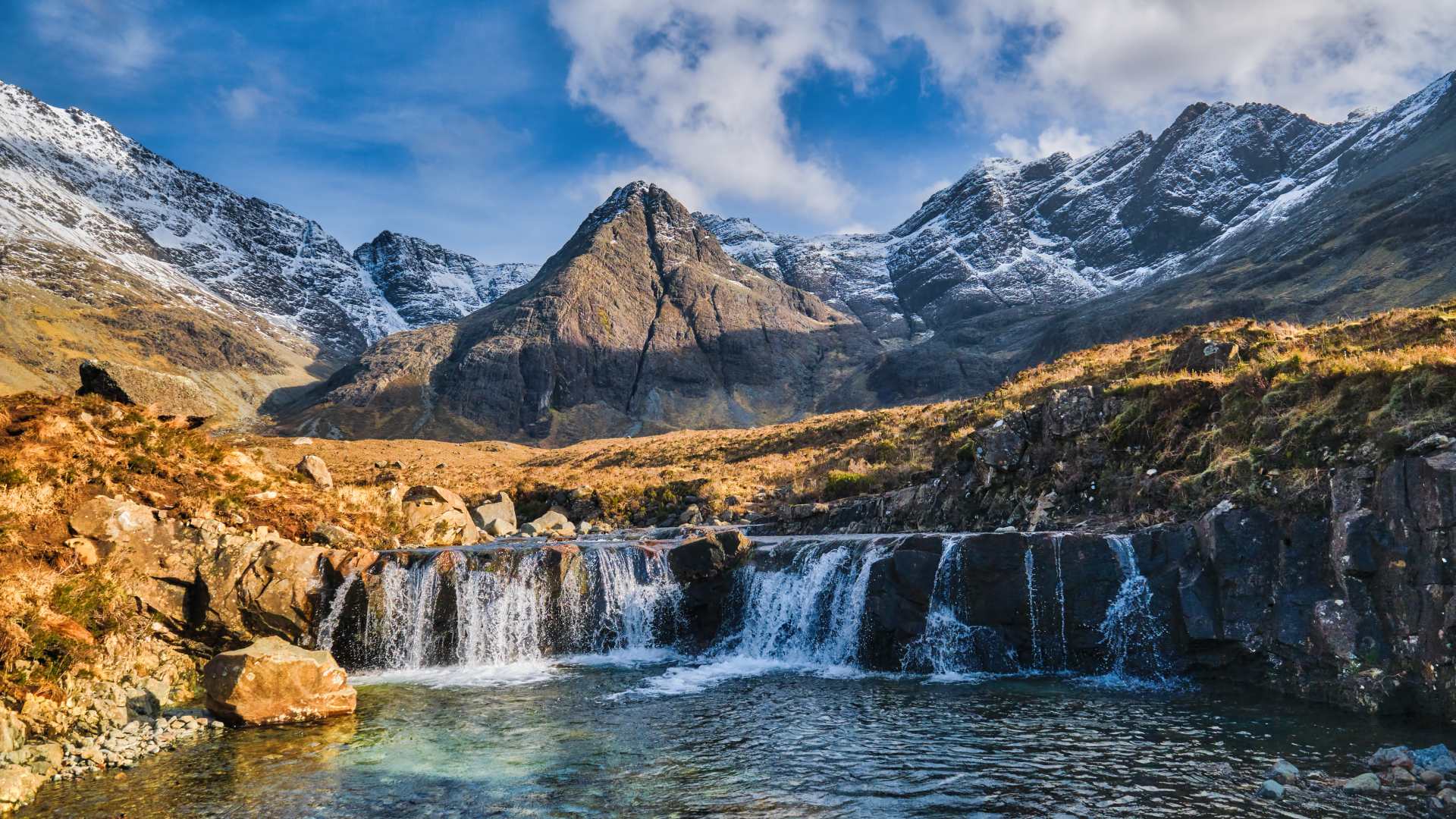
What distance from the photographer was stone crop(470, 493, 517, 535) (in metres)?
37.4

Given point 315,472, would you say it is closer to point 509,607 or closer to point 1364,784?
point 509,607

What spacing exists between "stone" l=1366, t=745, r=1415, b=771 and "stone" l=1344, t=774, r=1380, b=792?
51 centimetres

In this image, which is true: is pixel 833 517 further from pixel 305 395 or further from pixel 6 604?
pixel 305 395

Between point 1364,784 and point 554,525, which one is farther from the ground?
point 554,525

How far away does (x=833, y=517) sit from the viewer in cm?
3181

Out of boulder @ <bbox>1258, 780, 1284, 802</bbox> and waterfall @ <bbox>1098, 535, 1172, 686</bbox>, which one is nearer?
boulder @ <bbox>1258, 780, 1284, 802</bbox>

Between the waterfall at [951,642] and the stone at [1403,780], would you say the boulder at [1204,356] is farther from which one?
the stone at [1403,780]

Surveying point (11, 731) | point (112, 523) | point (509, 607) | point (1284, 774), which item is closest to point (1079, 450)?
point (1284, 774)

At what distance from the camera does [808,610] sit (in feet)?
66.8

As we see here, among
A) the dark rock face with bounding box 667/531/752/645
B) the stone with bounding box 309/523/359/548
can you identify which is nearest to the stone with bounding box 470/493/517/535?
the stone with bounding box 309/523/359/548

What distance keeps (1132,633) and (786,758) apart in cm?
887

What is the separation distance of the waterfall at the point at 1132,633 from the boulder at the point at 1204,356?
1045 centimetres

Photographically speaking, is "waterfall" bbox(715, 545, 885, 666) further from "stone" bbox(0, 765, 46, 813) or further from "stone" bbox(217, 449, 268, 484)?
"stone" bbox(217, 449, 268, 484)

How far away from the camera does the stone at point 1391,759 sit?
959 centimetres
